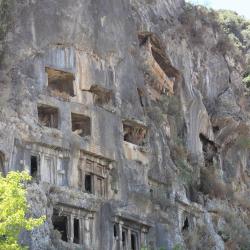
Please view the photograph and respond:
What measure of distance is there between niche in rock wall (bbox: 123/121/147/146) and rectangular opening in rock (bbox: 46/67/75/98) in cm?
275

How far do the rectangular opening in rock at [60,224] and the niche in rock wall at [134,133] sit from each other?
523cm

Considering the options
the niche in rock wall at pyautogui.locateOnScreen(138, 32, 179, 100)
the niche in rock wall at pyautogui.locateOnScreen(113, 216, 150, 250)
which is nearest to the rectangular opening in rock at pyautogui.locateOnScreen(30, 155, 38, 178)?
the niche in rock wall at pyautogui.locateOnScreen(113, 216, 150, 250)

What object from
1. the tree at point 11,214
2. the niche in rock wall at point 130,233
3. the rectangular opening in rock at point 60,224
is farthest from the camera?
the niche in rock wall at point 130,233

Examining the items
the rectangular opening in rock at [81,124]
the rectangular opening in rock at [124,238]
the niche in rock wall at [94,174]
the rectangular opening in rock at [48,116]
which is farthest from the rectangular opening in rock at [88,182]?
the rectangular opening in rock at [48,116]

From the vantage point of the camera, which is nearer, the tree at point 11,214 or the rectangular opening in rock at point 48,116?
the tree at point 11,214

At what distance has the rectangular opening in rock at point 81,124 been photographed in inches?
1127

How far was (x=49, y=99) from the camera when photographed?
28.0 m

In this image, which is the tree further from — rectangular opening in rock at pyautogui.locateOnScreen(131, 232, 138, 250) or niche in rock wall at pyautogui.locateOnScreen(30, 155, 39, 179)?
rectangular opening in rock at pyautogui.locateOnScreen(131, 232, 138, 250)

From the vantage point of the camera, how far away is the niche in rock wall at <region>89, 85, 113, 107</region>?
29.8 m

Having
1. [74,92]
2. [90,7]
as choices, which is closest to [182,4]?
[90,7]

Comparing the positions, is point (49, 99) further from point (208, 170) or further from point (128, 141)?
point (208, 170)

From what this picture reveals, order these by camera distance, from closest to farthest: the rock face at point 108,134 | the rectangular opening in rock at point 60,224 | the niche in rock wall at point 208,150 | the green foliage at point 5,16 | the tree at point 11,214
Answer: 1. the tree at point 11,214
2. the rectangular opening in rock at point 60,224
3. the rock face at point 108,134
4. the green foliage at point 5,16
5. the niche in rock wall at point 208,150

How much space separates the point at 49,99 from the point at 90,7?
5.42m

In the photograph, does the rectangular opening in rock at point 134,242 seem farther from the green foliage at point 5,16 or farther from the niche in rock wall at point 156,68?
the green foliage at point 5,16
